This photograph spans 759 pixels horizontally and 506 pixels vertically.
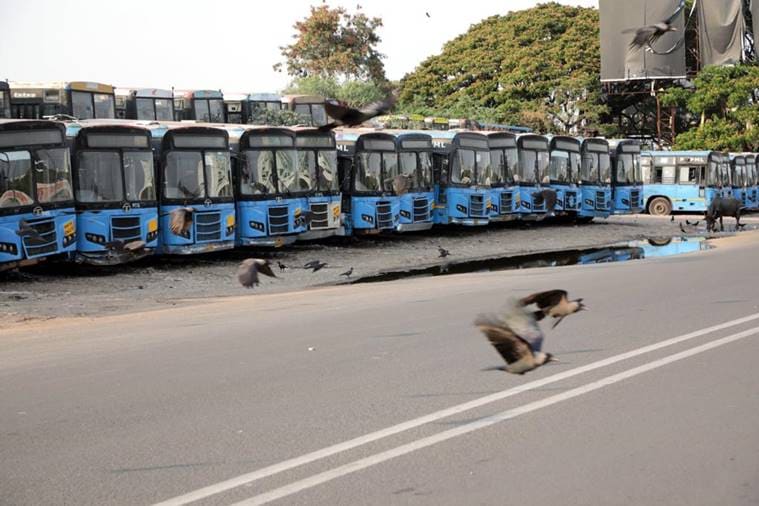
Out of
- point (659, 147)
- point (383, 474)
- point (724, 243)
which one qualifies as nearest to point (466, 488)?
point (383, 474)

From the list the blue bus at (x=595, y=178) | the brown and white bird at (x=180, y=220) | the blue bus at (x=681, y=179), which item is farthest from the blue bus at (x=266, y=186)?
the blue bus at (x=681, y=179)

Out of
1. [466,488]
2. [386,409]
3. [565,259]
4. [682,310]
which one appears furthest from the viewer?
[565,259]

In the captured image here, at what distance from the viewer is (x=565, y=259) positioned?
25.3 m

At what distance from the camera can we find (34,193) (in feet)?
60.7

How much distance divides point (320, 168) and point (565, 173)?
13.7 meters

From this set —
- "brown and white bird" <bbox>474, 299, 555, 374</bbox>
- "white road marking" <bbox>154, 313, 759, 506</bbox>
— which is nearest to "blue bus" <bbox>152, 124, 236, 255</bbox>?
"white road marking" <bbox>154, 313, 759, 506</bbox>

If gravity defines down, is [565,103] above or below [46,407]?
above

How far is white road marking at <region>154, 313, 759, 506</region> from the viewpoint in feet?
17.2

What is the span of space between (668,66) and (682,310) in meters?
48.2

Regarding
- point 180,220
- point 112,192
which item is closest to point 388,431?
point 112,192

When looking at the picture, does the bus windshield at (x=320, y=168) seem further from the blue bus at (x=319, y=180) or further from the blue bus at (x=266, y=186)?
the blue bus at (x=266, y=186)

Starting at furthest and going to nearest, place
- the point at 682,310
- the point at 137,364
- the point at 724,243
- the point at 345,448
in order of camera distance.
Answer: the point at 724,243
the point at 682,310
the point at 137,364
the point at 345,448

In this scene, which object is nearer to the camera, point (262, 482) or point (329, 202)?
point (262, 482)

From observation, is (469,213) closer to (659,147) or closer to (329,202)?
(329,202)
